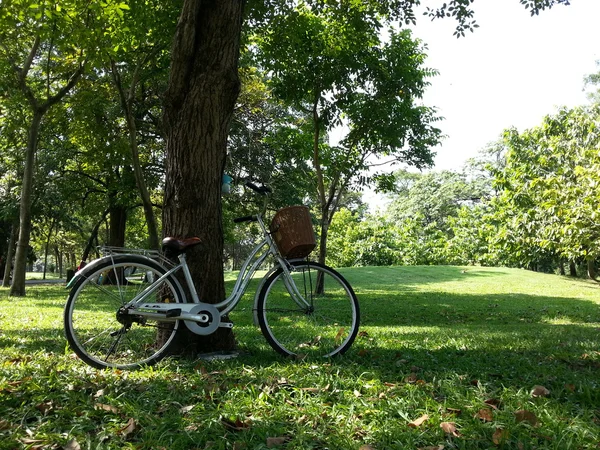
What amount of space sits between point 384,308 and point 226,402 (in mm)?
8037

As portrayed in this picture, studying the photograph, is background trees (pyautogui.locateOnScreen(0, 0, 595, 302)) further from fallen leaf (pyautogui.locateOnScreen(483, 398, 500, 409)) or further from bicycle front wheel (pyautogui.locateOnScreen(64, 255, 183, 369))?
fallen leaf (pyautogui.locateOnScreen(483, 398, 500, 409))

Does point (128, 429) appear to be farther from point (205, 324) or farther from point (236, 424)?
point (205, 324)

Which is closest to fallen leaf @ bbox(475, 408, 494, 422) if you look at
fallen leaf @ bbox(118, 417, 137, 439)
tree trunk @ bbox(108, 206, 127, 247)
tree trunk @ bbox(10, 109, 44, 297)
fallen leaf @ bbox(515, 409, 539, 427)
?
fallen leaf @ bbox(515, 409, 539, 427)

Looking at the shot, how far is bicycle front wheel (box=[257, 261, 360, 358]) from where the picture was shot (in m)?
3.62

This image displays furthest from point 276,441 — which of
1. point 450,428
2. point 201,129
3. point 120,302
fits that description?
point 201,129

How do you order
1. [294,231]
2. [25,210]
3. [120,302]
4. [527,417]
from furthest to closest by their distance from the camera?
1. [25,210]
2. [294,231]
3. [120,302]
4. [527,417]

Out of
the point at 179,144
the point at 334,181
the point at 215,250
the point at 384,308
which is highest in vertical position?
the point at 334,181

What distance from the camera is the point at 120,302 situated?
350 centimetres

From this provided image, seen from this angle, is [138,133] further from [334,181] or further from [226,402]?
[226,402]

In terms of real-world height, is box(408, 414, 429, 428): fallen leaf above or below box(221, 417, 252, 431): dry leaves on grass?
above

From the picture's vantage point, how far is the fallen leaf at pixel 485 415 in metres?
2.31

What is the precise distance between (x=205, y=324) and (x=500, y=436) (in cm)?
212

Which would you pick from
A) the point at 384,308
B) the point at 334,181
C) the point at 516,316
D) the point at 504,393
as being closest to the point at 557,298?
the point at 516,316

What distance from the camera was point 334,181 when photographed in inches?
446
